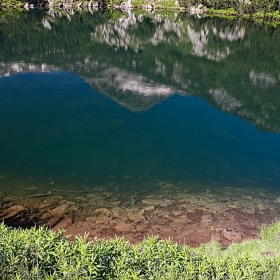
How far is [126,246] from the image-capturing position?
876 centimetres

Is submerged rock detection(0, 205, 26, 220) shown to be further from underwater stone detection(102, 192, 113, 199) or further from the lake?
underwater stone detection(102, 192, 113, 199)

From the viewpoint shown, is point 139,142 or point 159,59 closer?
point 139,142

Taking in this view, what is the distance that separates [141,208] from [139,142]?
39.6ft

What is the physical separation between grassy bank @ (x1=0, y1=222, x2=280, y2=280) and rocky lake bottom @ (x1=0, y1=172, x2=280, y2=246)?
7.75m

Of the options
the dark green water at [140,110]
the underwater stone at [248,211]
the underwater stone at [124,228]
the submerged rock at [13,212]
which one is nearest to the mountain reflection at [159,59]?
the dark green water at [140,110]

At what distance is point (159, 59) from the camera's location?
77.9 meters

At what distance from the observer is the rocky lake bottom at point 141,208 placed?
16953 mm

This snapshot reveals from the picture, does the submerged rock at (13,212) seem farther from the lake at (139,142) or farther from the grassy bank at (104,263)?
the grassy bank at (104,263)

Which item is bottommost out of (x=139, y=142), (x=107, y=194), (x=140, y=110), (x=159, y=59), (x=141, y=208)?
(x=140, y=110)

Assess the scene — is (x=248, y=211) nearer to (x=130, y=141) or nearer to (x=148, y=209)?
(x=148, y=209)

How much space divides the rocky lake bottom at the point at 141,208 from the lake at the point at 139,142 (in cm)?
7

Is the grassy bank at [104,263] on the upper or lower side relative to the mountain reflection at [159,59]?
upper

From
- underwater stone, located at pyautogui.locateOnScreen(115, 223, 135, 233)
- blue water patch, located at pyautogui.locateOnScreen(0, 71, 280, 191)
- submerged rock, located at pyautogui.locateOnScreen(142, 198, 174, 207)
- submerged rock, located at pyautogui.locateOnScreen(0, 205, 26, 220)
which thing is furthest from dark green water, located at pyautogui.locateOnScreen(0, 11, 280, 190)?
underwater stone, located at pyautogui.locateOnScreen(115, 223, 135, 233)

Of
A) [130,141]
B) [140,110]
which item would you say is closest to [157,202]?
[130,141]
